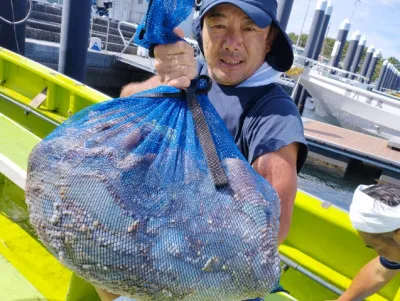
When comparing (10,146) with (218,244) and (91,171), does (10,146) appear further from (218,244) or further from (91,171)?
(218,244)

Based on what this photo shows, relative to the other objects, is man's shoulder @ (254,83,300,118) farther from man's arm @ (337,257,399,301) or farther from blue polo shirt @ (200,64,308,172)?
man's arm @ (337,257,399,301)

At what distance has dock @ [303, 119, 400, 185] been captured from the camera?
32.0ft

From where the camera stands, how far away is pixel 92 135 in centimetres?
105

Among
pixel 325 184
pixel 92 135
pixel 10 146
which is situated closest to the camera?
pixel 92 135

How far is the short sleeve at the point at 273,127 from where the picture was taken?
1203 mm

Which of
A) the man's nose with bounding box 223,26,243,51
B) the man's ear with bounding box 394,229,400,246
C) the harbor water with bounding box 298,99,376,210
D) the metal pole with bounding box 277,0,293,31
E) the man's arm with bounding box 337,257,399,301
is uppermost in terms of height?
the metal pole with bounding box 277,0,293,31

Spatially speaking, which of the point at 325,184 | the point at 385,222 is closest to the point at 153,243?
the point at 385,222

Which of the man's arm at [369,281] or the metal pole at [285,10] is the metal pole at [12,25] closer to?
the metal pole at [285,10]

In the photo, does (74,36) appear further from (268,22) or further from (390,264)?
(390,264)

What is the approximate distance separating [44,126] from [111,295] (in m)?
3.32

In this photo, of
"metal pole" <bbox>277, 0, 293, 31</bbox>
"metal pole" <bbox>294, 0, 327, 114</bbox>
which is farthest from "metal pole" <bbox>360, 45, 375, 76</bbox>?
"metal pole" <bbox>277, 0, 293, 31</bbox>

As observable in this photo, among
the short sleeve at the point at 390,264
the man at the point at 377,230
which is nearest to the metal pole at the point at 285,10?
the man at the point at 377,230

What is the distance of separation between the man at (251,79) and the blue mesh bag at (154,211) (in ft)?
0.57

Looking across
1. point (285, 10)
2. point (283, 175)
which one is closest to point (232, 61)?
point (283, 175)
